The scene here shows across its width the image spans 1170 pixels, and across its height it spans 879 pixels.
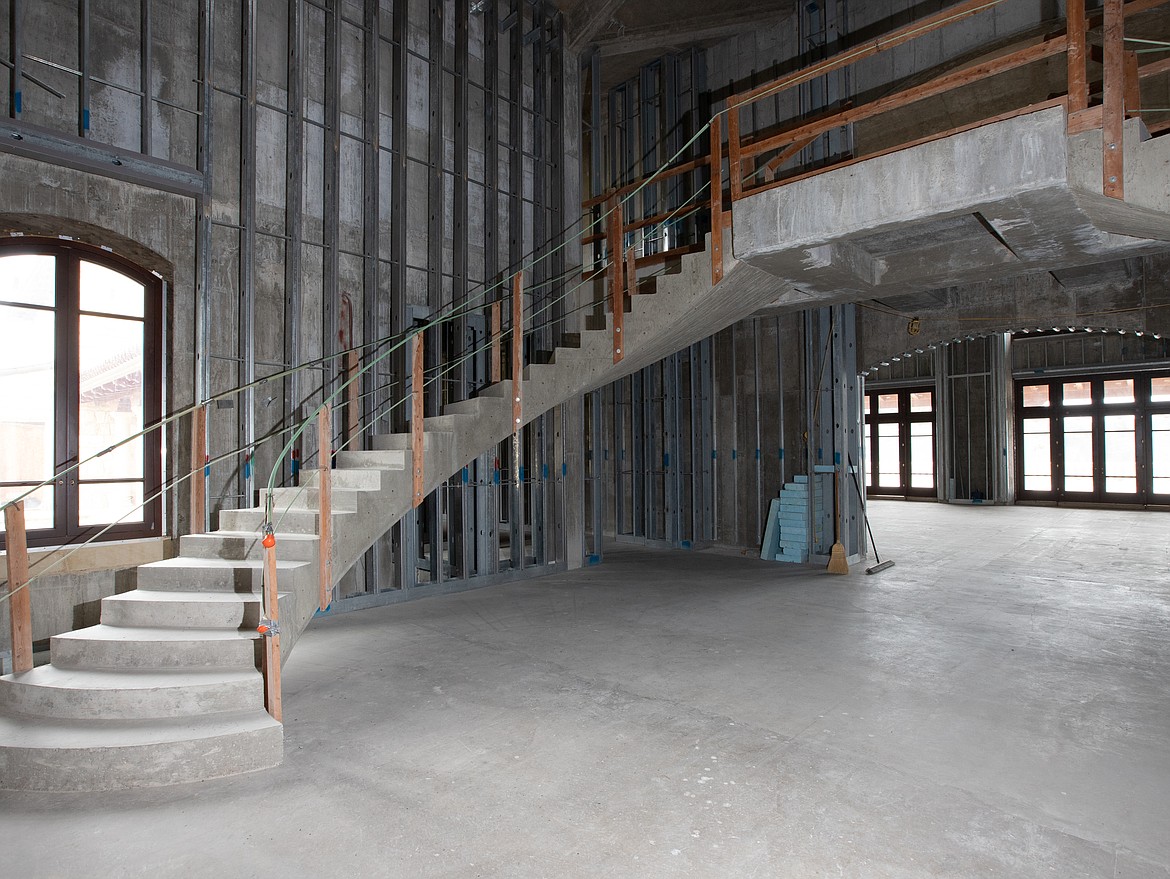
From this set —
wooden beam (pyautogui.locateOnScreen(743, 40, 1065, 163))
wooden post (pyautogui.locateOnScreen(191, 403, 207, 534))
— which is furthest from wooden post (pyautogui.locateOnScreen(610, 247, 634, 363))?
wooden post (pyautogui.locateOnScreen(191, 403, 207, 534))

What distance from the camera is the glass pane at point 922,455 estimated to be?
76.7 feet

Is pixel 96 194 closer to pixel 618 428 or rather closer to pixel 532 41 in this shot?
pixel 532 41

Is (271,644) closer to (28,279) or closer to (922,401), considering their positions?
(28,279)

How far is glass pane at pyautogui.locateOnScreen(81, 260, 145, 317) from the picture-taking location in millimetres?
7047

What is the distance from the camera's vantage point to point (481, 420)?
21.8ft

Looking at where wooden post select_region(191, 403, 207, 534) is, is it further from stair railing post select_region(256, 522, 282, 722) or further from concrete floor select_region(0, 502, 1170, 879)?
stair railing post select_region(256, 522, 282, 722)

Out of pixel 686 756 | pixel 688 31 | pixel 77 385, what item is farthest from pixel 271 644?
pixel 688 31

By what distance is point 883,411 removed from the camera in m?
24.8

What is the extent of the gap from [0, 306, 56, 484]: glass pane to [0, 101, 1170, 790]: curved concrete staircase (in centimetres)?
207

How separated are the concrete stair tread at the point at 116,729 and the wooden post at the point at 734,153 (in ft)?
19.4

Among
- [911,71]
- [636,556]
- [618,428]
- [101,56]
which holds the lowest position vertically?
[636,556]

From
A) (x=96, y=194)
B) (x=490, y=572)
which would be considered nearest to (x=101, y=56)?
(x=96, y=194)

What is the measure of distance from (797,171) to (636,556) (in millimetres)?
6778

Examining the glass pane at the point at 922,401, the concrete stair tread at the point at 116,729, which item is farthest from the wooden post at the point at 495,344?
the glass pane at the point at 922,401
